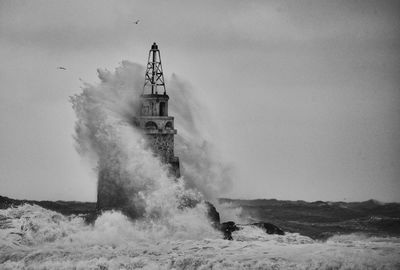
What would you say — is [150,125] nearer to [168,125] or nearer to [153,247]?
[168,125]

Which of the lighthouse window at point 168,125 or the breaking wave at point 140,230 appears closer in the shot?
the breaking wave at point 140,230

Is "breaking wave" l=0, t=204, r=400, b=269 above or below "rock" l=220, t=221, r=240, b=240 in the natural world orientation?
below

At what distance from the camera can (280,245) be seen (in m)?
45.1

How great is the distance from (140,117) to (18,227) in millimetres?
10376

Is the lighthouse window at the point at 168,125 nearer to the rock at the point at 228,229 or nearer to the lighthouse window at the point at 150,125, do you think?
the lighthouse window at the point at 150,125

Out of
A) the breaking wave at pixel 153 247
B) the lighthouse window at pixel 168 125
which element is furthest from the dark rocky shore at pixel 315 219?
the lighthouse window at pixel 168 125

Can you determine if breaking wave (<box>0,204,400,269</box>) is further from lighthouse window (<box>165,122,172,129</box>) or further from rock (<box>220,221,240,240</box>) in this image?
lighthouse window (<box>165,122,172,129</box>)

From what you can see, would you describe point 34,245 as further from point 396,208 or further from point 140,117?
point 396,208

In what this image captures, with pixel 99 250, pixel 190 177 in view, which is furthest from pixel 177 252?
pixel 190 177

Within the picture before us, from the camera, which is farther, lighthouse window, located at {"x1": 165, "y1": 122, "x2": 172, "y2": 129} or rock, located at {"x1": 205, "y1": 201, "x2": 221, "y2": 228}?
lighthouse window, located at {"x1": 165, "y1": 122, "x2": 172, "y2": 129}

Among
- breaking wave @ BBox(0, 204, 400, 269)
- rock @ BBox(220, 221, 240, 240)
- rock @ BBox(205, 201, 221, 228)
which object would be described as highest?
rock @ BBox(205, 201, 221, 228)

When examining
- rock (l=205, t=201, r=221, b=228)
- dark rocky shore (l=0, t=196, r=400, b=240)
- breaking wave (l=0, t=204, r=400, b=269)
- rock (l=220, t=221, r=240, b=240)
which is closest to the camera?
breaking wave (l=0, t=204, r=400, b=269)

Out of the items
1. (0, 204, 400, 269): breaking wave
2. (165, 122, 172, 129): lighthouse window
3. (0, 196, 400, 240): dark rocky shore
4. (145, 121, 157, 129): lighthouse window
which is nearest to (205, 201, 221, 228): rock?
(0, 196, 400, 240): dark rocky shore

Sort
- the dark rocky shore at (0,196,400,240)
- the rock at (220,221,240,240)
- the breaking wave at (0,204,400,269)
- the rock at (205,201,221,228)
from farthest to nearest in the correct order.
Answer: the dark rocky shore at (0,196,400,240) < the rock at (205,201,221,228) < the rock at (220,221,240,240) < the breaking wave at (0,204,400,269)
